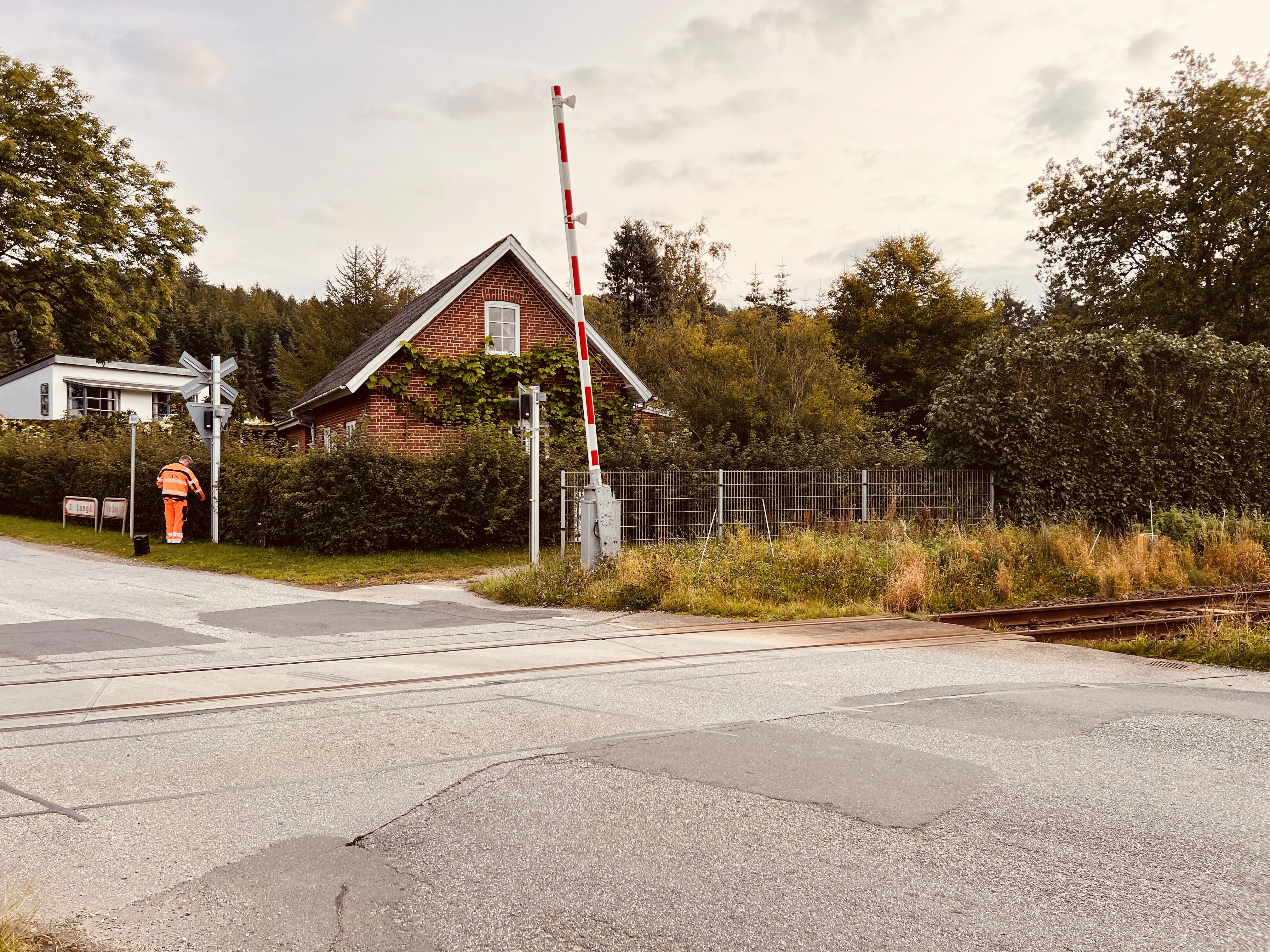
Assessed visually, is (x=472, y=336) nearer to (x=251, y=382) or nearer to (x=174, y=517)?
(x=174, y=517)

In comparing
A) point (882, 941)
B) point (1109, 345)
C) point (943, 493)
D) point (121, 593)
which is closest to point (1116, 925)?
point (882, 941)

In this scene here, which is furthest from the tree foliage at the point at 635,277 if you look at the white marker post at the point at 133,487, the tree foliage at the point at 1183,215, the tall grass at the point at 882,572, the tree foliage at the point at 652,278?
the tall grass at the point at 882,572

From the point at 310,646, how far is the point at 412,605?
321 centimetres

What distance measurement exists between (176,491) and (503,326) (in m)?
8.88

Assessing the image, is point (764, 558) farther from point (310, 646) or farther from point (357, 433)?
point (357, 433)

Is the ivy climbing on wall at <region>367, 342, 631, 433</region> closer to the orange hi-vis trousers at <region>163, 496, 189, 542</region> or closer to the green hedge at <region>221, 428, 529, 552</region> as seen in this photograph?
the green hedge at <region>221, 428, 529, 552</region>

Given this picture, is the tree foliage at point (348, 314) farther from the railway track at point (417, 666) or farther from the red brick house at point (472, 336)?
the railway track at point (417, 666)

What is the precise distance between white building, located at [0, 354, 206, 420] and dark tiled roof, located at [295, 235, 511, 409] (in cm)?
3139

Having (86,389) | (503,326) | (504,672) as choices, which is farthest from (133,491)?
(86,389)

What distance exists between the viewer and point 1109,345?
20.1 m

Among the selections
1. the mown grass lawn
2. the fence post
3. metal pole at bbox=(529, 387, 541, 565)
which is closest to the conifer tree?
the mown grass lawn

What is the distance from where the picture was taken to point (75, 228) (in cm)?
2889

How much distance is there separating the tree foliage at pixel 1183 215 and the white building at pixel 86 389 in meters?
46.9

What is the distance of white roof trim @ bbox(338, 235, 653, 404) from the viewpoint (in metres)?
22.6
